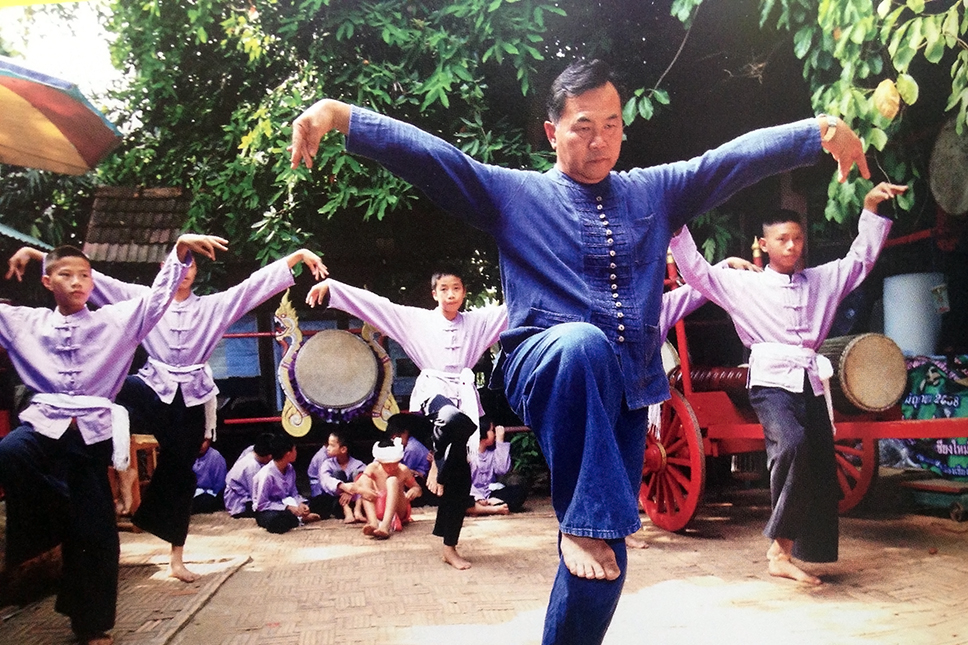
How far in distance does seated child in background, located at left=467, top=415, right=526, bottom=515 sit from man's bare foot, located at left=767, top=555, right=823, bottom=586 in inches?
99.3

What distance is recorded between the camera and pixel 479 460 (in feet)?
19.9

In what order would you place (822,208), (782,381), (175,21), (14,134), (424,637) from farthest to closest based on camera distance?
(175,21) → (822,208) → (782,381) → (14,134) → (424,637)

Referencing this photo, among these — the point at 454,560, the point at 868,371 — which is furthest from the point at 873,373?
the point at 454,560

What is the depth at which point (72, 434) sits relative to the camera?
315 centimetres

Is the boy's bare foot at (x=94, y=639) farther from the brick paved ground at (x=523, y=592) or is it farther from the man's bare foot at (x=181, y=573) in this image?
the man's bare foot at (x=181, y=573)

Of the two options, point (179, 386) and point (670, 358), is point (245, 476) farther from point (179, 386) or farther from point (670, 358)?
point (670, 358)

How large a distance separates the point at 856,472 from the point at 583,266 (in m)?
3.80

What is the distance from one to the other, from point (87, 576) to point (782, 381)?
125 inches

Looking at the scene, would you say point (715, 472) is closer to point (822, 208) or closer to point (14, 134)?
point (822, 208)

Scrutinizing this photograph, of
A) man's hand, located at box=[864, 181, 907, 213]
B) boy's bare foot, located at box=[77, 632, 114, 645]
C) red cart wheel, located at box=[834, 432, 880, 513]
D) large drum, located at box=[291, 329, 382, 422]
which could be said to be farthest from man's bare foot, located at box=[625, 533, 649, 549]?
boy's bare foot, located at box=[77, 632, 114, 645]

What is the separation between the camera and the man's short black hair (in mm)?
1768

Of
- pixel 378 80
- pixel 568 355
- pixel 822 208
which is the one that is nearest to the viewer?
pixel 568 355

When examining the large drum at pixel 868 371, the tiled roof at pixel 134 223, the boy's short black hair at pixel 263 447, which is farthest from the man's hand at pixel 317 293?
the tiled roof at pixel 134 223

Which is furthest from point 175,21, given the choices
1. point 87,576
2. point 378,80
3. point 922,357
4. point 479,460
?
point 922,357
